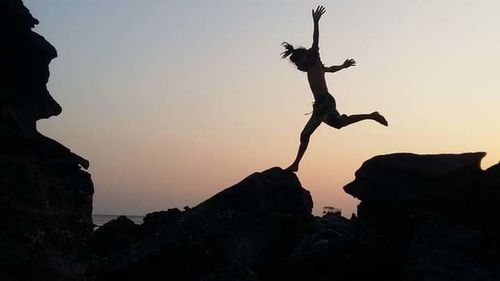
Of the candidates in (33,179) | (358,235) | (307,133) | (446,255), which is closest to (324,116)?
(307,133)

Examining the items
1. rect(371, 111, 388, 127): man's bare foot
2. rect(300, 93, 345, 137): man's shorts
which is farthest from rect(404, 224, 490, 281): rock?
rect(300, 93, 345, 137): man's shorts

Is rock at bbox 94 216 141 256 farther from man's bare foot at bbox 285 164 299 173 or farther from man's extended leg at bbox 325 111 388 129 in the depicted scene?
man's extended leg at bbox 325 111 388 129

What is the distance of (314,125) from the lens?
15766mm

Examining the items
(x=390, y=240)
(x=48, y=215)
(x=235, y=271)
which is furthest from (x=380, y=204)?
(x=48, y=215)

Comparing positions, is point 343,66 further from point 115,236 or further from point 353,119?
point 115,236

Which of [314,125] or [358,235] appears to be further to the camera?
[314,125]

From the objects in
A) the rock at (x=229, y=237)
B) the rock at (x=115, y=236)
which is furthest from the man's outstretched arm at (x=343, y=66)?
the rock at (x=115, y=236)

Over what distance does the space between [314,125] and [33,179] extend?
7919 mm

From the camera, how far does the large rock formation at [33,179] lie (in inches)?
377

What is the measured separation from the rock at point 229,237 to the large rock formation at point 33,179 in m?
2.27

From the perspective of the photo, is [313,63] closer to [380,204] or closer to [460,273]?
[380,204]

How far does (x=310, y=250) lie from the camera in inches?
→ 527

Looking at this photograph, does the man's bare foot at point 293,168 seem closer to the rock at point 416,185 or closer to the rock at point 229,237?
the rock at point 229,237

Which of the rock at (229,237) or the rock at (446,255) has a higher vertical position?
the rock at (229,237)
